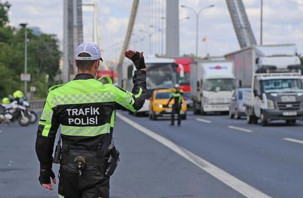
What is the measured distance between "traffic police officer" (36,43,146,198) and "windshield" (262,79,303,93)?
25.5 m

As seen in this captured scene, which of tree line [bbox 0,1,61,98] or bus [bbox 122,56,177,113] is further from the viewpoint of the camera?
tree line [bbox 0,1,61,98]

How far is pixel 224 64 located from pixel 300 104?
665 inches

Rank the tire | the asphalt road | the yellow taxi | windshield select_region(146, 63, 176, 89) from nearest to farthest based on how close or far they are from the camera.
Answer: the asphalt road → the tire → the yellow taxi → windshield select_region(146, 63, 176, 89)

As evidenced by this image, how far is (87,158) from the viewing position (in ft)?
16.5

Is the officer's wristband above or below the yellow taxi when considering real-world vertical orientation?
above

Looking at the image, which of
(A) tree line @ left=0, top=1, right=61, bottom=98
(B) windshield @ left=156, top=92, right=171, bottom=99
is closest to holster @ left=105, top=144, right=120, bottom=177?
(B) windshield @ left=156, top=92, right=171, bottom=99

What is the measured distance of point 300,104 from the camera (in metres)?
29.9

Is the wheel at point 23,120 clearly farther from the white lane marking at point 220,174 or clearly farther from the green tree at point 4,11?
the green tree at point 4,11

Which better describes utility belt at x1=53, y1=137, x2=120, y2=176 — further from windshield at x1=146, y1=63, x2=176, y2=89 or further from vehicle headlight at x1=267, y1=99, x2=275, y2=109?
windshield at x1=146, y1=63, x2=176, y2=89

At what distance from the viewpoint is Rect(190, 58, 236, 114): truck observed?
151 ft

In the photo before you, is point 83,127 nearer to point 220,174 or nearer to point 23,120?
point 220,174

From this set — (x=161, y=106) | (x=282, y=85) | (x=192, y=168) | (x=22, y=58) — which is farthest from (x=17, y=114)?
(x=22, y=58)

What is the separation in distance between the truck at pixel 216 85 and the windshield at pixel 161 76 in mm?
1806

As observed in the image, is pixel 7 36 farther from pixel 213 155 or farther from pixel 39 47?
pixel 213 155
